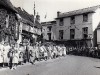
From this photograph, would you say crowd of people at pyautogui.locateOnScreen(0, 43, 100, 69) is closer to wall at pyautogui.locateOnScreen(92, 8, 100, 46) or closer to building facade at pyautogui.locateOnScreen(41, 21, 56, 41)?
wall at pyautogui.locateOnScreen(92, 8, 100, 46)

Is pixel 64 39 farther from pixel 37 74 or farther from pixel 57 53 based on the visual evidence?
pixel 37 74

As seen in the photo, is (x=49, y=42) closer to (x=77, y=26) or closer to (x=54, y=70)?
(x=77, y=26)

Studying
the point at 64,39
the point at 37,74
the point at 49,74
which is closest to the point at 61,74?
the point at 49,74

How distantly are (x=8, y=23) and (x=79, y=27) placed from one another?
1927cm

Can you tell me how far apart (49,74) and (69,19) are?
28.3 m

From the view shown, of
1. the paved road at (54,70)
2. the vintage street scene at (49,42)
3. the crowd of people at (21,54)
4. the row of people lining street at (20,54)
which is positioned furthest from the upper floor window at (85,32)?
the paved road at (54,70)

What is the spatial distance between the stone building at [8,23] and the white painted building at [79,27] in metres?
16.4

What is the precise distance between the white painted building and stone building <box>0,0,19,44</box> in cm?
1639

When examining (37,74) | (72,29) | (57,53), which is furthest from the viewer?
(72,29)

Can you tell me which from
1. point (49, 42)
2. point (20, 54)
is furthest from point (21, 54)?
point (49, 42)

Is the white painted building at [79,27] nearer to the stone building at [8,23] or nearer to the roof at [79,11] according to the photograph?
the roof at [79,11]

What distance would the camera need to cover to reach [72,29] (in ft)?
120

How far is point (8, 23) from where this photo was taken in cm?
1833

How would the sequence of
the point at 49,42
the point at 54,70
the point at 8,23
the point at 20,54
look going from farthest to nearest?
the point at 49,42 < the point at 8,23 < the point at 20,54 < the point at 54,70
